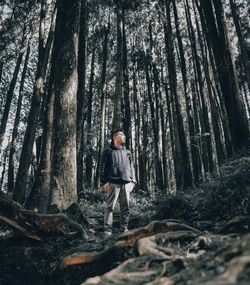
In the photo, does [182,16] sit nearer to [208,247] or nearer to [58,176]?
[58,176]

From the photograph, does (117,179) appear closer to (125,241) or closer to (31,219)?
(31,219)

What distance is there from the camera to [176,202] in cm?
732

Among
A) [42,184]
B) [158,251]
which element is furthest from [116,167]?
[42,184]

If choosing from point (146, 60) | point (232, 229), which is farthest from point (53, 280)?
point (146, 60)

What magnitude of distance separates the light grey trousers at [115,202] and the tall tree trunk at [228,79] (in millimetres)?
4143

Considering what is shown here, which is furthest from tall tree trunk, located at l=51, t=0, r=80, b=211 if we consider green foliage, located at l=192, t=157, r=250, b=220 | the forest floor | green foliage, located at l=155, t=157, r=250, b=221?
green foliage, located at l=192, t=157, r=250, b=220

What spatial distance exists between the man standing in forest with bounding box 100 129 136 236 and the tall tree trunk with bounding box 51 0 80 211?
0.90m

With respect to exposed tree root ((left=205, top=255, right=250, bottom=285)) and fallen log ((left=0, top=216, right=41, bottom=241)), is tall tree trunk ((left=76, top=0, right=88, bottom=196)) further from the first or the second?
exposed tree root ((left=205, top=255, right=250, bottom=285))

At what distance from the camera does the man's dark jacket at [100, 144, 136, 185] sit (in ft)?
21.9

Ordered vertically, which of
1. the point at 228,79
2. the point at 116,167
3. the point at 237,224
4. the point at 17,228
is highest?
the point at 228,79

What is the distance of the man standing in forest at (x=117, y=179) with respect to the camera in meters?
6.59

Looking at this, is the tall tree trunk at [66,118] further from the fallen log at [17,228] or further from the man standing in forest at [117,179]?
the fallen log at [17,228]

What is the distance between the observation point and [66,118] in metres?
7.65

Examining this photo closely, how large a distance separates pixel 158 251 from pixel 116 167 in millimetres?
3212
